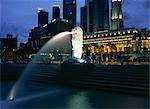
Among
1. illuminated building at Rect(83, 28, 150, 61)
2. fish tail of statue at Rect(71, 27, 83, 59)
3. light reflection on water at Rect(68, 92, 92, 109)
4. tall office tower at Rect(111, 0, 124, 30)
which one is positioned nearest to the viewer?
light reflection on water at Rect(68, 92, 92, 109)

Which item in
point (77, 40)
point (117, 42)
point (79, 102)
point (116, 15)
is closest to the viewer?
point (79, 102)

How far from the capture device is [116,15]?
5930 inches

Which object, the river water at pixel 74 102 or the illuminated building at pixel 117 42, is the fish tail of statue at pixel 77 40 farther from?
the illuminated building at pixel 117 42

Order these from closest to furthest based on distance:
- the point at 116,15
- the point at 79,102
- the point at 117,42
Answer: the point at 79,102
the point at 117,42
the point at 116,15

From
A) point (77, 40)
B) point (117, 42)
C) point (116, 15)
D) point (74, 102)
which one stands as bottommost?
point (74, 102)

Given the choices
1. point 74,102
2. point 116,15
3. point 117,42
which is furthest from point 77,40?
point 116,15

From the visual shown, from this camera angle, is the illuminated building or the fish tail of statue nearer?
the fish tail of statue

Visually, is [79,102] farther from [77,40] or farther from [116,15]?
[116,15]

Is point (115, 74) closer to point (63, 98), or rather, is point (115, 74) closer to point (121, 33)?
point (63, 98)

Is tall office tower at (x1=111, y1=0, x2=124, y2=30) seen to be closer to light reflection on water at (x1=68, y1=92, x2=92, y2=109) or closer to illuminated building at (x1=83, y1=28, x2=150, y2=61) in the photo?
illuminated building at (x1=83, y1=28, x2=150, y2=61)

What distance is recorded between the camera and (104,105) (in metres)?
11.4

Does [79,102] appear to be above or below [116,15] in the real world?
below

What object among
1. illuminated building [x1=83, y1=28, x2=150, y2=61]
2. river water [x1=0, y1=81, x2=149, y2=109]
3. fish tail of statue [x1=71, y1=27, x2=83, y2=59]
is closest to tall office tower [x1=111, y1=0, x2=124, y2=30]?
illuminated building [x1=83, y1=28, x2=150, y2=61]

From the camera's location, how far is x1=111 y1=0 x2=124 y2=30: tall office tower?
146 meters
